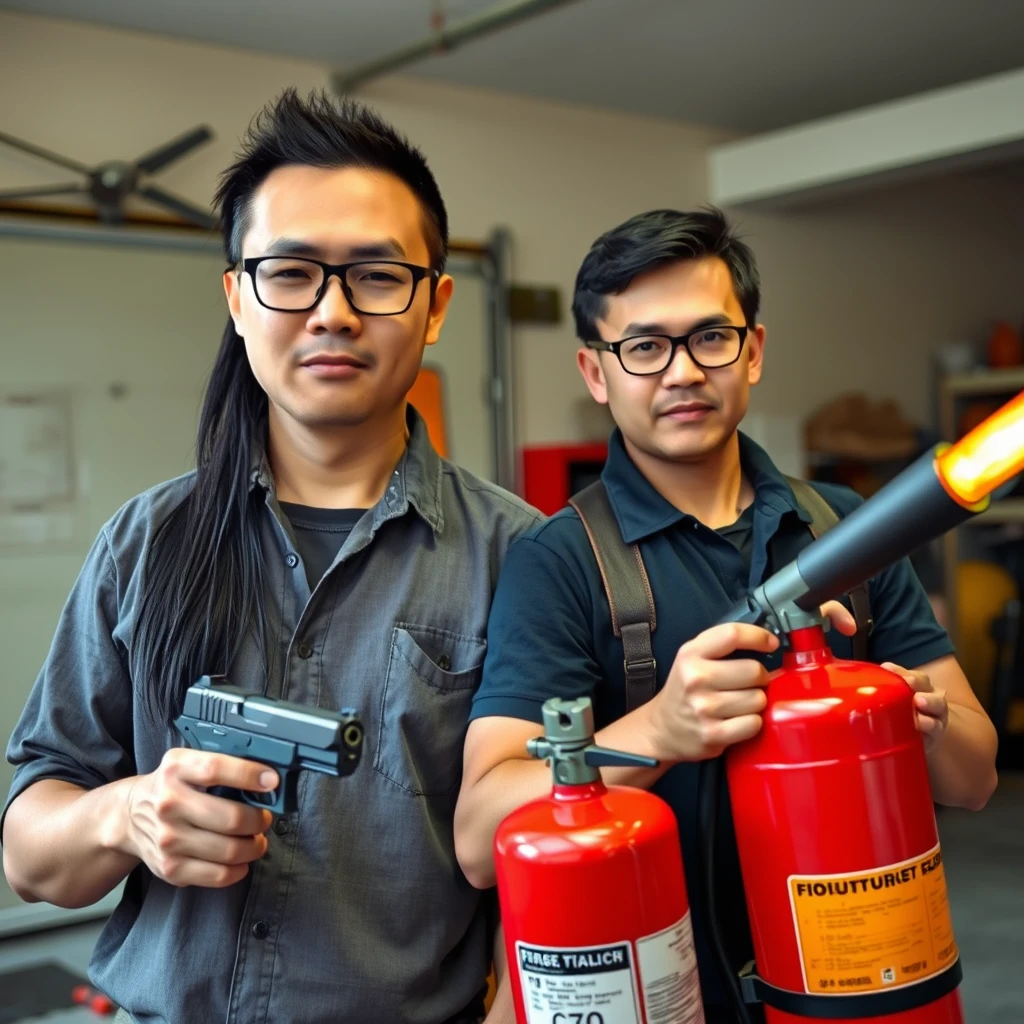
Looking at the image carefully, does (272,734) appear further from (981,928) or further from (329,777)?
(981,928)

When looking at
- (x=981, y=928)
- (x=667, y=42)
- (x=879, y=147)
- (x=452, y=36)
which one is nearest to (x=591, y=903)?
(x=981, y=928)

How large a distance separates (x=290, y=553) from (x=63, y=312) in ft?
10.7

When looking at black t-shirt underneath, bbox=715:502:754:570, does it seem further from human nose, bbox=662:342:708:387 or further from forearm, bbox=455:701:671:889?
forearm, bbox=455:701:671:889

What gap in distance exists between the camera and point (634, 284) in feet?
4.55

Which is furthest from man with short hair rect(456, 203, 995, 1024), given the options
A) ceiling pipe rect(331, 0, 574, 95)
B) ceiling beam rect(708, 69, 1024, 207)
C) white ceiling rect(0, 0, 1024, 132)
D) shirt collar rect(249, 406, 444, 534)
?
ceiling beam rect(708, 69, 1024, 207)

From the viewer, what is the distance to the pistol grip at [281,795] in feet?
3.34

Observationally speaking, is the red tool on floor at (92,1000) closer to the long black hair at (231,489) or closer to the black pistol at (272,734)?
the long black hair at (231,489)

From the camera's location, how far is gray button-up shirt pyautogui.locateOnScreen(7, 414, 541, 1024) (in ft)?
3.86

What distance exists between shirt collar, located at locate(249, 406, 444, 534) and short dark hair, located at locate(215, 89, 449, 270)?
0.67 ft

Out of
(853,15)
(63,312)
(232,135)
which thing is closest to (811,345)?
(853,15)

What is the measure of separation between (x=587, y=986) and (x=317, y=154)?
2.79 ft

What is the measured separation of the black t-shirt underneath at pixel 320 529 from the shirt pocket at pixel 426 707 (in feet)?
0.40

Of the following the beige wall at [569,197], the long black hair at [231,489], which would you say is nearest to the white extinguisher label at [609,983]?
the long black hair at [231,489]

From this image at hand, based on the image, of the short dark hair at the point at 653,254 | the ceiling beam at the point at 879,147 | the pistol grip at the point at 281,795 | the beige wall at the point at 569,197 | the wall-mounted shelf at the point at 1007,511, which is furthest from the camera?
the wall-mounted shelf at the point at 1007,511
